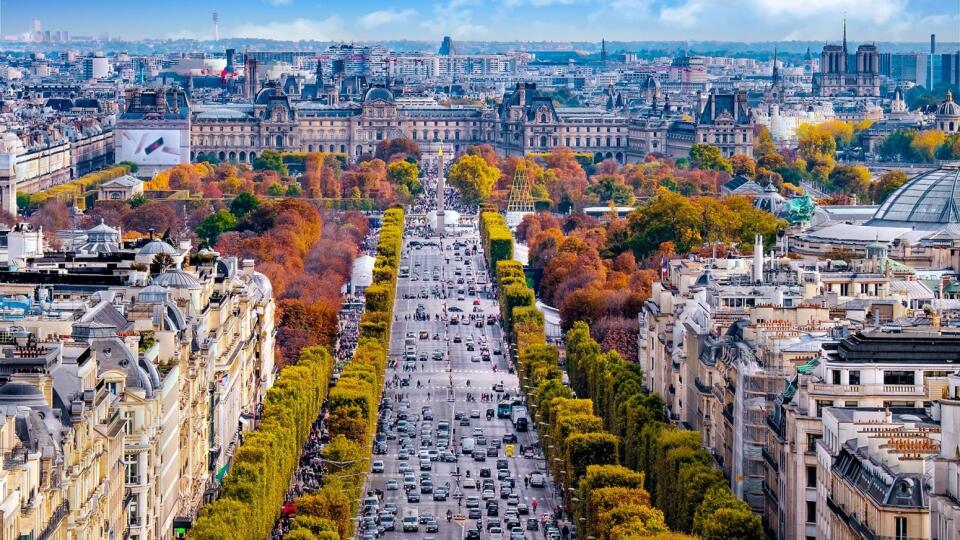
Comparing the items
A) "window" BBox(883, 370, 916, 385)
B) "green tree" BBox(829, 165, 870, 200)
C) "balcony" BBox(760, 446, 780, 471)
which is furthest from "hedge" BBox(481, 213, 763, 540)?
"green tree" BBox(829, 165, 870, 200)

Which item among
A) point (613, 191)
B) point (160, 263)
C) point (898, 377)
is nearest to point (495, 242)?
point (613, 191)

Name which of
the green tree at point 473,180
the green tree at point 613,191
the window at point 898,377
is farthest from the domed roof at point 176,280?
the green tree at point 473,180

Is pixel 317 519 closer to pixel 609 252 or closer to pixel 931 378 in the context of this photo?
pixel 931 378

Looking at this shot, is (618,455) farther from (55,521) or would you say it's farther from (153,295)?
(55,521)

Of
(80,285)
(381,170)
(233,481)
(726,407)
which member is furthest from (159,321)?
(381,170)

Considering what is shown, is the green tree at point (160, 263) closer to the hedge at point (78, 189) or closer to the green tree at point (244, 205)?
the green tree at point (244, 205)

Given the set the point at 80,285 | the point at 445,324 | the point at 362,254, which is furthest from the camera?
the point at 362,254

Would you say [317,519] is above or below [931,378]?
below
